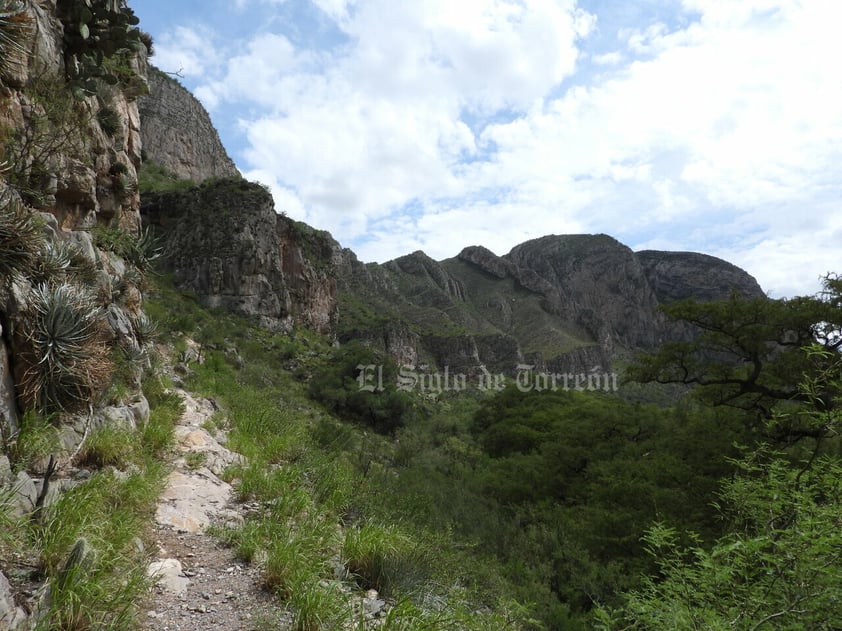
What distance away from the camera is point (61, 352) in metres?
4.20

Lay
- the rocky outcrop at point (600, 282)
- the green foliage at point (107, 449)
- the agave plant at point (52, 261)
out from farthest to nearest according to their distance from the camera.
Result: 1. the rocky outcrop at point (600, 282)
2. the agave plant at point (52, 261)
3. the green foliage at point (107, 449)

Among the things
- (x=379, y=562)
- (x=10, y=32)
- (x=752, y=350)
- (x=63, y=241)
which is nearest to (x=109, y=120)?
(x=10, y=32)

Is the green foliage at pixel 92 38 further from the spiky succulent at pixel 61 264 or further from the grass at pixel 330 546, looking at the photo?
the grass at pixel 330 546

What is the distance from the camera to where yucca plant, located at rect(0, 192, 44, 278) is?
3889 mm

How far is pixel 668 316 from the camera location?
13.2 metres

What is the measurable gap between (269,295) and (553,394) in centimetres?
2348

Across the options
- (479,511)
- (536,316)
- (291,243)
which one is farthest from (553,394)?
(536,316)

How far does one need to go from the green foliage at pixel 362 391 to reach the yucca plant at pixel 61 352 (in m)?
20.1

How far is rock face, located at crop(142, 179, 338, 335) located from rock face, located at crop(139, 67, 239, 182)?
650 inches

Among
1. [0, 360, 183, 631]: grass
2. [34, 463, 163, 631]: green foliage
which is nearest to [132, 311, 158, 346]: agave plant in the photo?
[0, 360, 183, 631]: grass

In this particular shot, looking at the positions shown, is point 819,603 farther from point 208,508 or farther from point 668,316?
point 668,316

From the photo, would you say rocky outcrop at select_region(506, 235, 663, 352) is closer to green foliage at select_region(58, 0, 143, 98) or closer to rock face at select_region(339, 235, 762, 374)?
rock face at select_region(339, 235, 762, 374)

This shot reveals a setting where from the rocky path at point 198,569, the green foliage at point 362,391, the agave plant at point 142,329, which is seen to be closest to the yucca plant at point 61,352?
the rocky path at point 198,569

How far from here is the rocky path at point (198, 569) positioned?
297cm
